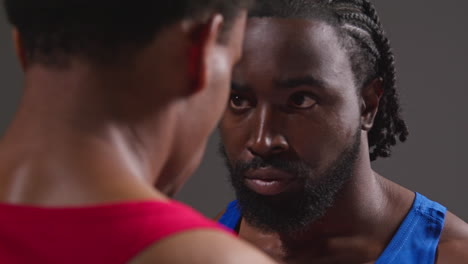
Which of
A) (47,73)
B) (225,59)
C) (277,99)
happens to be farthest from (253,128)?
(47,73)

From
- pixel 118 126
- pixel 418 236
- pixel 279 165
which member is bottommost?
pixel 418 236

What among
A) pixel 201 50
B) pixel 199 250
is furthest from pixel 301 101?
pixel 199 250

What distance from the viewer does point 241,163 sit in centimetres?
172

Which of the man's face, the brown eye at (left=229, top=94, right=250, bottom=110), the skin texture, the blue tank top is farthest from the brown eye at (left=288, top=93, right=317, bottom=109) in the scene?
the skin texture

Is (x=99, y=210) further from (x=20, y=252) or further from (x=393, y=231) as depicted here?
(x=393, y=231)

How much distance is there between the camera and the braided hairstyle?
5.68 feet

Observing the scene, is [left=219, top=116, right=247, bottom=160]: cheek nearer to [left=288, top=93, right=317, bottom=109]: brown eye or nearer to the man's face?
the man's face

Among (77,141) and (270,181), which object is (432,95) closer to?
(270,181)

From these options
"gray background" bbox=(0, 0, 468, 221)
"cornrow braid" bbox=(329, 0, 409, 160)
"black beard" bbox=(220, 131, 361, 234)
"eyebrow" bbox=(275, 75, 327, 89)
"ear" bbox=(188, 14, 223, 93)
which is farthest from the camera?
"gray background" bbox=(0, 0, 468, 221)

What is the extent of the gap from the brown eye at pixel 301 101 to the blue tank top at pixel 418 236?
17.0 inches

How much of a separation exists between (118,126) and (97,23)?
0.38ft

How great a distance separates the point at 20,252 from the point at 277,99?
0.97 meters

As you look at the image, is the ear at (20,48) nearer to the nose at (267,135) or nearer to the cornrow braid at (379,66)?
the nose at (267,135)

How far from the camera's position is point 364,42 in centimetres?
183
